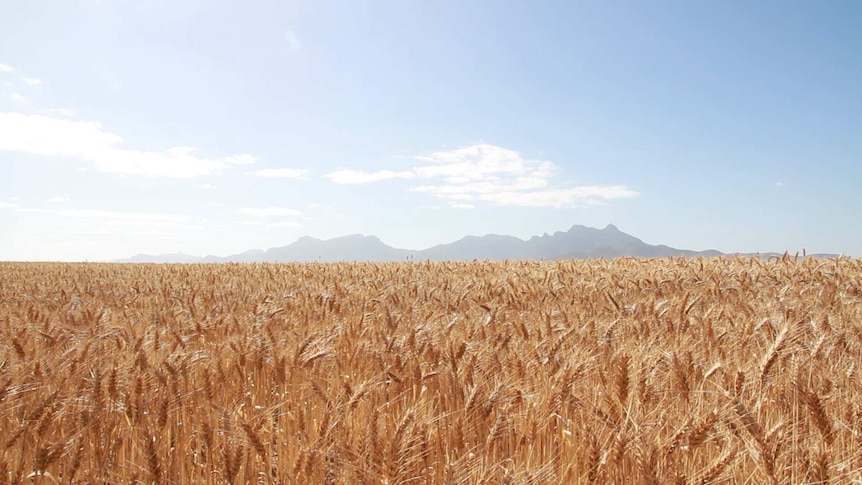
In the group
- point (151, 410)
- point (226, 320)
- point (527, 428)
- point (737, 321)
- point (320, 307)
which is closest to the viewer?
point (527, 428)

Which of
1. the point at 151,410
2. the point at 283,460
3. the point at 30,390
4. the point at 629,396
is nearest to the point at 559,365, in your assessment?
the point at 629,396

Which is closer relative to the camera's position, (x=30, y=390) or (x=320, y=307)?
(x=30, y=390)

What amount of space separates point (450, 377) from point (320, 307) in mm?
2988

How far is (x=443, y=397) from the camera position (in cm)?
292

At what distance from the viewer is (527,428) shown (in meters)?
2.27

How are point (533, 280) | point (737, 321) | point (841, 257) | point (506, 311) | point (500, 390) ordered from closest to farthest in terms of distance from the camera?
point (500, 390) < point (737, 321) < point (506, 311) < point (533, 280) < point (841, 257)

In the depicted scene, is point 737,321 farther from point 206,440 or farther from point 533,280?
point 206,440

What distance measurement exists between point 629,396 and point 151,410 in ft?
7.38

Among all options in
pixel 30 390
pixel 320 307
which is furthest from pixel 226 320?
pixel 30 390

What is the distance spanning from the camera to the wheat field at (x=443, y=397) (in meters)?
1.84

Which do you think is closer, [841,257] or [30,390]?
[30,390]

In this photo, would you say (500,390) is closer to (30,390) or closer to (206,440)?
→ (206,440)

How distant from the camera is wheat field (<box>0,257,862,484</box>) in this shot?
184 cm

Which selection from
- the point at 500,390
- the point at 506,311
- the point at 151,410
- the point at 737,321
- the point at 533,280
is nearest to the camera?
the point at 500,390
